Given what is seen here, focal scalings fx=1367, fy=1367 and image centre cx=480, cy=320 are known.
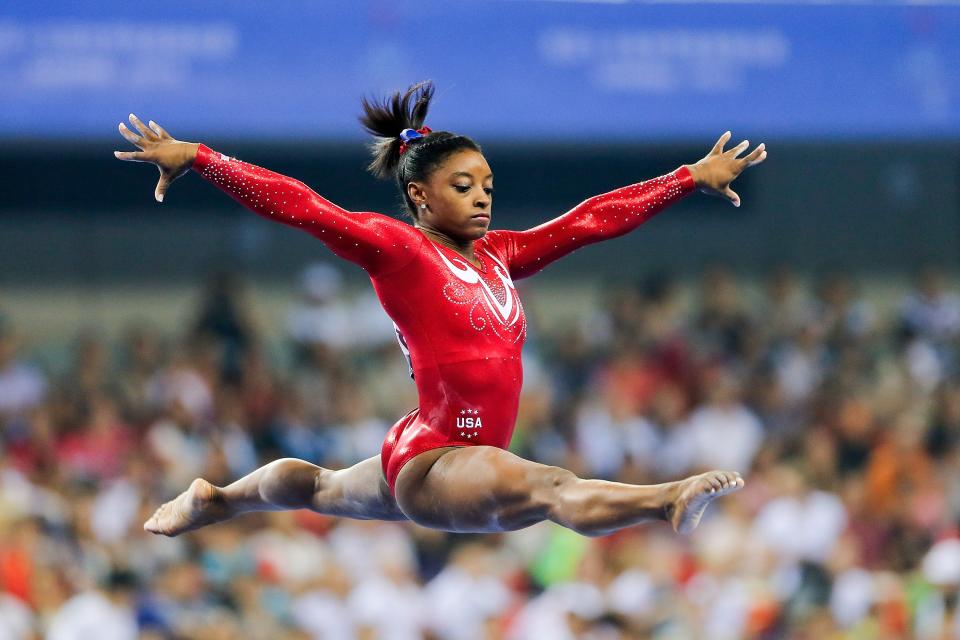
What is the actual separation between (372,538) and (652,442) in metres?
2.11

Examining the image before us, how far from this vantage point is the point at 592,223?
459 centimetres

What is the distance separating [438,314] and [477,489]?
0.58m

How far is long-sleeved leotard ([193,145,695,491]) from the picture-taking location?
13.1 ft

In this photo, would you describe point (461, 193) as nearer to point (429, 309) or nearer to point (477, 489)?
point (429, 309)

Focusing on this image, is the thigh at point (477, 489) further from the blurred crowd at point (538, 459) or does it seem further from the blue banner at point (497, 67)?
the blue banner at point (497, 67)

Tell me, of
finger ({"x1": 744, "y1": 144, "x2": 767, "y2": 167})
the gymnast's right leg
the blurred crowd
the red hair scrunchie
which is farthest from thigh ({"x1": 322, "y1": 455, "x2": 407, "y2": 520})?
the blurred crowd

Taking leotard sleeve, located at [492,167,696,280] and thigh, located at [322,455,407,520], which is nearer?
thigh, located at [322,455,407,520]

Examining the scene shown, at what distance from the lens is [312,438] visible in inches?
344

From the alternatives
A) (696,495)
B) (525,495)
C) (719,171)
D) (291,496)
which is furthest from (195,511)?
(719,171)

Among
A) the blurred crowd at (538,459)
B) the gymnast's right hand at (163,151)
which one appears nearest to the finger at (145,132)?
the gymnast's right hand at (163,151)

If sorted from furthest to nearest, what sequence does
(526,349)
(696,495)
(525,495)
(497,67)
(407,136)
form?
(526,349)
(497,67)
(407,136)
(525,495)
(696,495)

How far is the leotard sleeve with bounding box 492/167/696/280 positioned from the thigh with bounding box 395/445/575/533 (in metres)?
0.85

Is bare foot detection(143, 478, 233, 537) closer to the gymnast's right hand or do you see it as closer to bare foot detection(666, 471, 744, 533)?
the gymnast's right hand

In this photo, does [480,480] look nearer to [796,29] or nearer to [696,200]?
[796,29]
